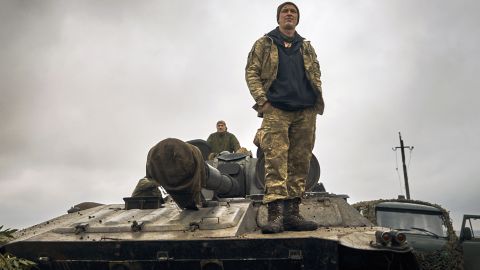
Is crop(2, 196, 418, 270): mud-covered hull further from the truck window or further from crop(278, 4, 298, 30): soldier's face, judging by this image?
the truck window

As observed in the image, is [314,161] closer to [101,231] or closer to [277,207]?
[277,207]

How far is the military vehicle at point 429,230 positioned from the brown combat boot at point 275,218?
212 inches

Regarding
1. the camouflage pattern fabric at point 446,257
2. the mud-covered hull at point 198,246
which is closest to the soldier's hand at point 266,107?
the mud-covered hull at point 198,246

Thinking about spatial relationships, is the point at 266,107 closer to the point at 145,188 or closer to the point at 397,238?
the point at 397,238

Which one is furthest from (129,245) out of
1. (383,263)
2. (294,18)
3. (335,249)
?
(294,18)

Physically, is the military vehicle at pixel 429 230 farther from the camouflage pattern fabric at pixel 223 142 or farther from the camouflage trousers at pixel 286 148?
the camouflage trousers at pixel 286 148

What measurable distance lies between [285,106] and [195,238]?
1572 millimetres

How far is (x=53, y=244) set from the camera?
4.52m

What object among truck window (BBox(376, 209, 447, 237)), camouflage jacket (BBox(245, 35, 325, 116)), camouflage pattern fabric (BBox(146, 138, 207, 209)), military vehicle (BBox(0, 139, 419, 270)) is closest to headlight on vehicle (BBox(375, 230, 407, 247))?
military vehicle (BBox(0, 139, 419, 270))

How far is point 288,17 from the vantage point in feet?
16.8

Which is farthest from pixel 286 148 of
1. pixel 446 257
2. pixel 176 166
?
pixel 446 257

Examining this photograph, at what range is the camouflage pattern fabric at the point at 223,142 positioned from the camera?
33.4 ft

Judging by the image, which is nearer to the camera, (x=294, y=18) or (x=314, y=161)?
(x=294, y=18)

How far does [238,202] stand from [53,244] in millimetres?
2053
